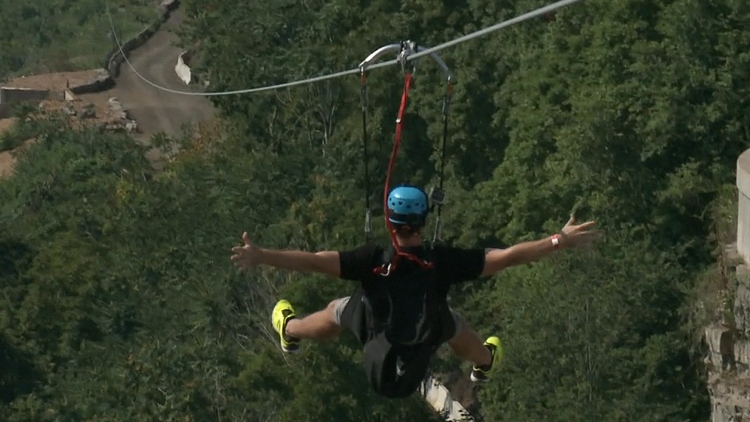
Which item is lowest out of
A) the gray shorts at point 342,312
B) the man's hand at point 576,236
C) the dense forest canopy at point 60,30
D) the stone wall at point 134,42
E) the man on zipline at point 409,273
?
the dense forest canopy at point 60,30

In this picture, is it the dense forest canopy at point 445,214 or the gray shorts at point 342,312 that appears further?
the dense forest canopy at point 445,214

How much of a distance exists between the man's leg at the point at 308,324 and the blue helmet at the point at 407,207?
99cm

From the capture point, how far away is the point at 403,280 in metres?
11.3

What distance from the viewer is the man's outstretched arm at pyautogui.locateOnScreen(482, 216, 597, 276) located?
11.2 meters

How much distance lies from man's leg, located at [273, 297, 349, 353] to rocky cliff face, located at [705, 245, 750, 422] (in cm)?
1466

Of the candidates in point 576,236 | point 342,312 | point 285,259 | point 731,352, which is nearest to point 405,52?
point 342,312

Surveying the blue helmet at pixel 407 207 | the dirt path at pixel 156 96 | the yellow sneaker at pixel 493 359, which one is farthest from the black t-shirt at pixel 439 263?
the dirt path at pixel 156 96

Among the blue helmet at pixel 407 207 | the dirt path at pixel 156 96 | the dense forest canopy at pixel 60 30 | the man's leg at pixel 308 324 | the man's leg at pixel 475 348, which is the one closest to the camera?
the blue helmet at pixel 407 207

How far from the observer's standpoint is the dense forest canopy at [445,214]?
94.0ft

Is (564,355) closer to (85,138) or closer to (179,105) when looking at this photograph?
(85,138)

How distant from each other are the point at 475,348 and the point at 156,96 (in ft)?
192

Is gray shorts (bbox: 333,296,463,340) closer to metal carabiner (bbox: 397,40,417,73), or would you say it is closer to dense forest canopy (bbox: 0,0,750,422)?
metal carabiner (bbox: 397,40,417,73)

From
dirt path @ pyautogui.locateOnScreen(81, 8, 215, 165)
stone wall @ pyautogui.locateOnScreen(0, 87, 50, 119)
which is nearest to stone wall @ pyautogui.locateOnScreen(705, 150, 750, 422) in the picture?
dirt path @ pyautogui.locateOnScreen(81, 8, 215, 165)

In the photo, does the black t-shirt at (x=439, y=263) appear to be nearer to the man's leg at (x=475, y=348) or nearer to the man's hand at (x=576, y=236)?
the man's leg at (x=475, y=348)
